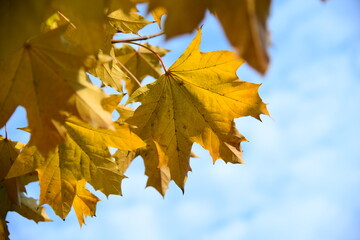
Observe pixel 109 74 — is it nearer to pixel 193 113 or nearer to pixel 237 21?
pixel 193 113

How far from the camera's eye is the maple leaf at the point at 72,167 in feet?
5.57

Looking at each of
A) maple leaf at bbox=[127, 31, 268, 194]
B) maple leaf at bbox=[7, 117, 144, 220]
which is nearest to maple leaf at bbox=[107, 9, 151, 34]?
maple leaf at bbox=[127, 31, 268, 194]

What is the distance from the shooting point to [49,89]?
4.07 feet

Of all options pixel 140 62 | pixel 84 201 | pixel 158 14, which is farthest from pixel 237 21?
pixel 140 62

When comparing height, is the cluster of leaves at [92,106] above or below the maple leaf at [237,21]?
above

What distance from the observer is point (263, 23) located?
760mm

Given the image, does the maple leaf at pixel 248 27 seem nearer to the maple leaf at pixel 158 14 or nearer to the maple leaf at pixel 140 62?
the maple leaf at pixel 158 14

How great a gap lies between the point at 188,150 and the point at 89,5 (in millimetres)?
1077

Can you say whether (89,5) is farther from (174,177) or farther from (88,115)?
(174,177)

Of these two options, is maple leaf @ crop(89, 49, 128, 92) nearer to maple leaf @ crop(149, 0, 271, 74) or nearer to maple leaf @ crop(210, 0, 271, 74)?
maple leaf @ crop(149, 0, 271, 74)

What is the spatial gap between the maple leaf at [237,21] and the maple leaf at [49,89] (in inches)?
17.9

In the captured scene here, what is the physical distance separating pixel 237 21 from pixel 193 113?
1.22 meters

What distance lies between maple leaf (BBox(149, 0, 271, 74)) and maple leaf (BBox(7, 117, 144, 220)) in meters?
0.99

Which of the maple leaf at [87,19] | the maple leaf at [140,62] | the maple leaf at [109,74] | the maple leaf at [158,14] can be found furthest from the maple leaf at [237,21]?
the maple leaf at [140,62]
